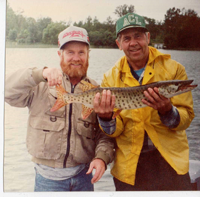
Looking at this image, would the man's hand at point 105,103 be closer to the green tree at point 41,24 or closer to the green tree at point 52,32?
the green tree at point 52,32

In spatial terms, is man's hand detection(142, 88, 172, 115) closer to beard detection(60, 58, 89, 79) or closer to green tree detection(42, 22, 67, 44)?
beard detection(60, 58, 89, 79)

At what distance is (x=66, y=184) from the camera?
162cm

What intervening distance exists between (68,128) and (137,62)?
718 millimetres

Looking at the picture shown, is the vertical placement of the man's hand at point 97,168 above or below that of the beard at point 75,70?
below

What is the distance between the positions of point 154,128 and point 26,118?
974 mm

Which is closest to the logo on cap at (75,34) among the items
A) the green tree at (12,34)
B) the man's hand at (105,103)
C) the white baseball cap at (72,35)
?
the white baseball cap at (72,35)

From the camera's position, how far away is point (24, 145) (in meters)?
1.67

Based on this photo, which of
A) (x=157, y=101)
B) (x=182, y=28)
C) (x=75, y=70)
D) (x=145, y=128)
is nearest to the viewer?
(x=157, y=101)

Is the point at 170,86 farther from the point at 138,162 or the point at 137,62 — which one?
the point at 138,162

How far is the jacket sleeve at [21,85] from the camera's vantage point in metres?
1.48

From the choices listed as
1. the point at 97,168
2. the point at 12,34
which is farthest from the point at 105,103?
the point at 12,34

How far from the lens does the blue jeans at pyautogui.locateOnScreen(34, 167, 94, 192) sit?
5.28ft

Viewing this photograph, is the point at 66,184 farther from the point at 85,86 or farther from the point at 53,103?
the point at 85,86

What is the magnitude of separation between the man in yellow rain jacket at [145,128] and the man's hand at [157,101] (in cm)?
10
